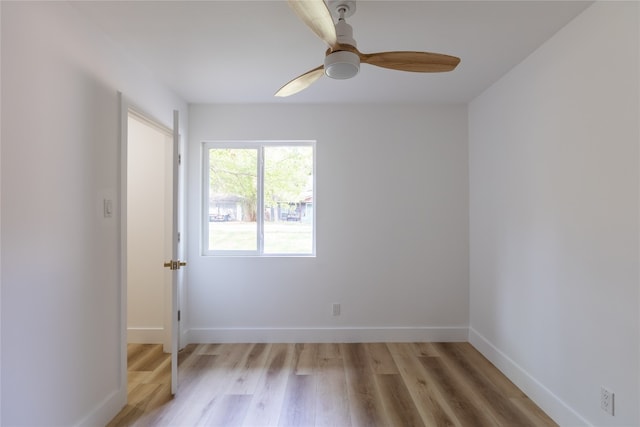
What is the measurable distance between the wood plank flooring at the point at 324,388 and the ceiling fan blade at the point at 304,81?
6.78 ft

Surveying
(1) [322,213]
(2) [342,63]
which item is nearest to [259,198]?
(1) [322,213]

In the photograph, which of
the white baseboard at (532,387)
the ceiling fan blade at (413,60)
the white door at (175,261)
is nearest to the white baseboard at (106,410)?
the white door at (175,261)

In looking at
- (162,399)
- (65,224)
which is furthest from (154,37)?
(162,399)

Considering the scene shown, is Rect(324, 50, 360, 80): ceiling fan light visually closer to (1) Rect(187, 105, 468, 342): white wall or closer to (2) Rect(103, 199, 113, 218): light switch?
(2) Rect(103, 199, 113, 218): light switch

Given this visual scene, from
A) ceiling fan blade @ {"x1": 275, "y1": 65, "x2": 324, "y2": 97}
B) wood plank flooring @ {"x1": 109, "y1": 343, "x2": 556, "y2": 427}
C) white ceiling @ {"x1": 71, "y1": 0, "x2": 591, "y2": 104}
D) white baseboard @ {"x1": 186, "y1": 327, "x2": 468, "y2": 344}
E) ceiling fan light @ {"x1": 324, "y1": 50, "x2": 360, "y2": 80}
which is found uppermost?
white ceiling @ {"x1": 71, "y1": 0, "x2": 591, "y2": 104}

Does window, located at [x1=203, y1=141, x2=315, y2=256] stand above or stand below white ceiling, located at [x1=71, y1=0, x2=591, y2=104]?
below

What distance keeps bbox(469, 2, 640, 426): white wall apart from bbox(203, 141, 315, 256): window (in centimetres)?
177

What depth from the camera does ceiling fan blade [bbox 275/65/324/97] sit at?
5.62ft

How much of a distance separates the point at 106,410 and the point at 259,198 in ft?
6.67

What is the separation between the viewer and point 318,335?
3172mm

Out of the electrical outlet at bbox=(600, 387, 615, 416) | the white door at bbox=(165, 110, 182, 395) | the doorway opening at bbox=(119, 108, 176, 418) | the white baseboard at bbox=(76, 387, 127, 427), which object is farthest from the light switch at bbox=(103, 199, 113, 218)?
the electrical outlet at bbox=(600, 387, 615, 416)

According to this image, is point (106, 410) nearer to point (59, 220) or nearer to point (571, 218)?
point (59, 220)

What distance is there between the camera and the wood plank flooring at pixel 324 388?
1.99m

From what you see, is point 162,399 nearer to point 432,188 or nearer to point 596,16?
point 432,188
